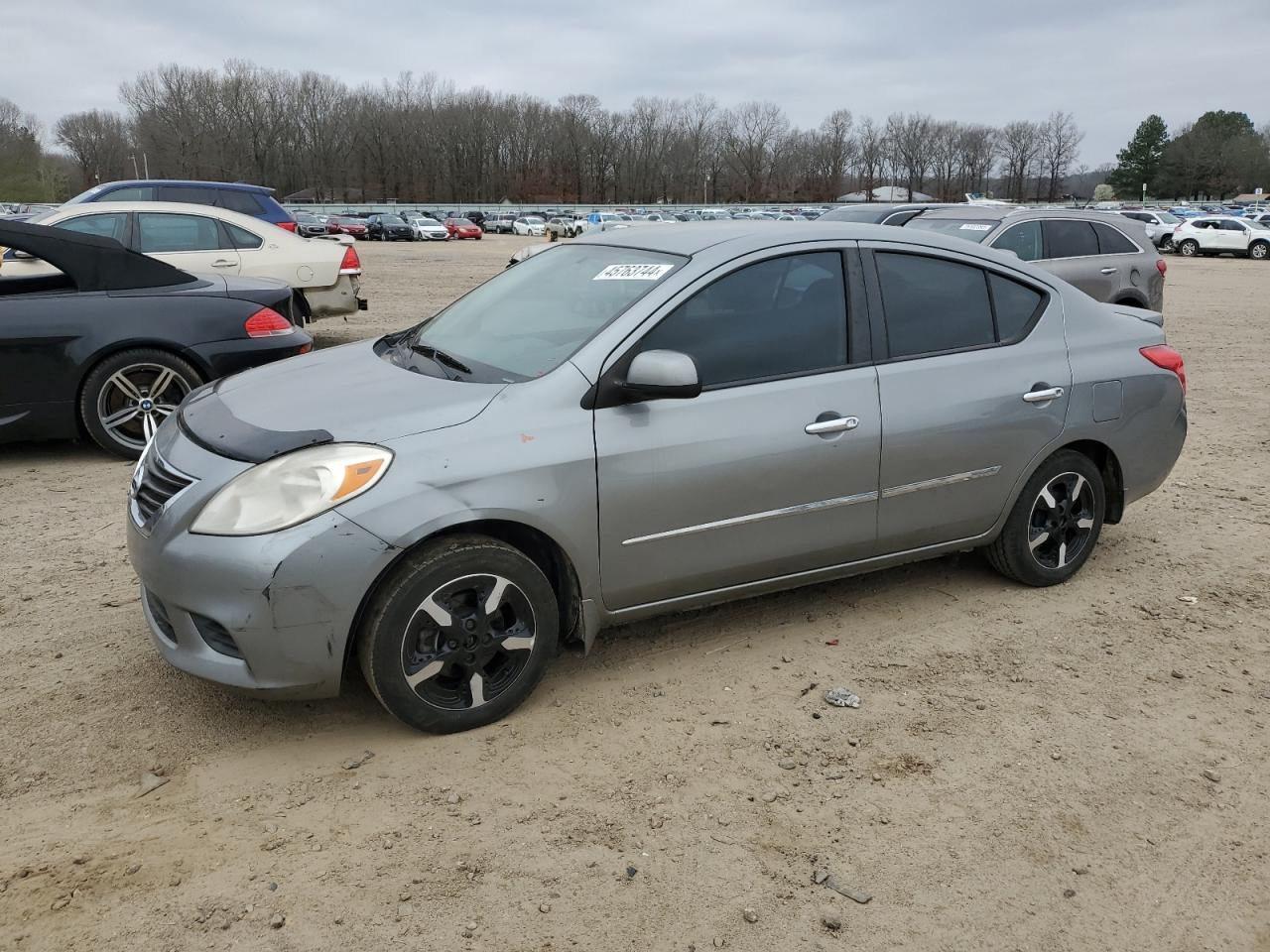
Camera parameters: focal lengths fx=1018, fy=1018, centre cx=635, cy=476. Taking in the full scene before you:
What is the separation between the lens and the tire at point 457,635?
3.19 metres

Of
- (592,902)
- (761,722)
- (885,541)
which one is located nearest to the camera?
(592,902)

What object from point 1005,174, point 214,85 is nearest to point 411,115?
point 214,85

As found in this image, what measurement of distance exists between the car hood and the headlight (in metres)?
0.05

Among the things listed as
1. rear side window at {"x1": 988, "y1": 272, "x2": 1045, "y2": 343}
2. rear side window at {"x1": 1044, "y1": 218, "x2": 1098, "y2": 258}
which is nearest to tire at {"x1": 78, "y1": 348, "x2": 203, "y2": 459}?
rear side window at {"x1": 988, "y1": 272, "x2": 1045, "y2": 343}

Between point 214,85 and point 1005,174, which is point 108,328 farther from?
point 1005,174

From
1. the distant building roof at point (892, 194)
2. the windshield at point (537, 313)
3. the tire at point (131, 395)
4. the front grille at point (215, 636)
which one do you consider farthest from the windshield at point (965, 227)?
the distant building roof at point (892, 194)

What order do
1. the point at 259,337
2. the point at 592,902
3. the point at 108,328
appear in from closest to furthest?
the point at 592,902 → the point at 108,328 → the point at 259,337

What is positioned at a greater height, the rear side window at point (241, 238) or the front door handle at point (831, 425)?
the rear side window at point (241, 238)

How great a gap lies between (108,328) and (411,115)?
4711 inches

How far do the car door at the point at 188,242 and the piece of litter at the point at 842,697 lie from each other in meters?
8.15

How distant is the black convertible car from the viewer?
20.3ft

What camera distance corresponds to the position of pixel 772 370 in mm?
3875

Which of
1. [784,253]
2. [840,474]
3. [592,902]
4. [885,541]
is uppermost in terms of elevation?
[784,253]

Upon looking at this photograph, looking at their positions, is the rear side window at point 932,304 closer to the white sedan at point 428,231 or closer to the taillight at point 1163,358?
the taillight at point 1163,358
